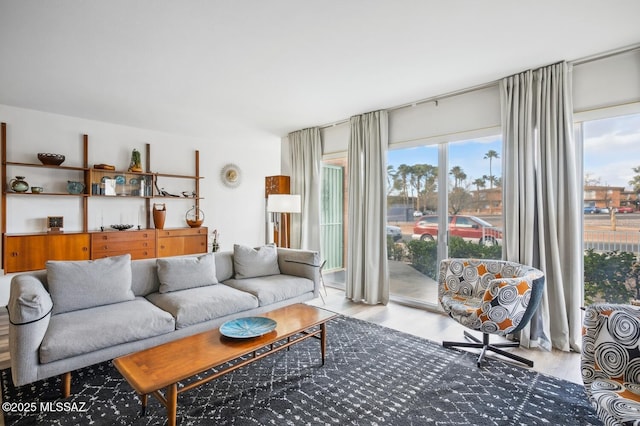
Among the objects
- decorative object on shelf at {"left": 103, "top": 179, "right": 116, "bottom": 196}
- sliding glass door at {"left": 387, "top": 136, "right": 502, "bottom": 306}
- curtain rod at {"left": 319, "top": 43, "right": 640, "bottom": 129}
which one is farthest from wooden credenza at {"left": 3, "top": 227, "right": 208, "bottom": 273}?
sliding glass door at {"left": 387, "top": 136, "right": 502, "bottom": 306}

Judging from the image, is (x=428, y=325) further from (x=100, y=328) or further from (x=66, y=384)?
(x=66, y=384)

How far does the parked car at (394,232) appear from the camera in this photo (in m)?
4.48

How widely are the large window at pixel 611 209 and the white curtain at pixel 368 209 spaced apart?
2.12 meters

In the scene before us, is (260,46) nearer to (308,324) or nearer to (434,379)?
(308,324)

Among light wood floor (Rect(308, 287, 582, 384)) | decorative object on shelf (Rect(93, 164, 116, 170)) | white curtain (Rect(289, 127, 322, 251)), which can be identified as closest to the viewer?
light wood floor (Rect(308, 287, 582, 384))

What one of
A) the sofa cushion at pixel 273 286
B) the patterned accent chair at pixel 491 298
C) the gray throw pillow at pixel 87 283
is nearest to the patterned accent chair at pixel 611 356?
the patterned accent chair at pixel 491 298

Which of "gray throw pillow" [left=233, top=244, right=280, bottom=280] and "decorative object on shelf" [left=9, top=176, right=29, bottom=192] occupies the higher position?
"decorative object on shelf" [left=9, top=176, right=29, bottom=192]

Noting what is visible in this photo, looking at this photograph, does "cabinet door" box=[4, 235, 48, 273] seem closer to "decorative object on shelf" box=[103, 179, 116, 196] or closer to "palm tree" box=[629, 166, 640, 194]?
"decorative object on shelf" box=[103, 179, 116, 196]

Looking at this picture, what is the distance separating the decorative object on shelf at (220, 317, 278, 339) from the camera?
223cm

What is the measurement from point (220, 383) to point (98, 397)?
2.59ft

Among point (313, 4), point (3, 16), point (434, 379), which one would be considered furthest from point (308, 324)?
point (3, 16)

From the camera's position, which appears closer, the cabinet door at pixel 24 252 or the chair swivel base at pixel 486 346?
the chair swivel base at pixel 486 346

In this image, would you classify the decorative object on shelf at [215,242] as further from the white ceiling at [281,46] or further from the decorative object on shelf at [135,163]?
the white ceiling at [281,46]

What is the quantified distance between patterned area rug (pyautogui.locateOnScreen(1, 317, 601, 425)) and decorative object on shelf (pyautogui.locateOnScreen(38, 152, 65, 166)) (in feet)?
9.68
